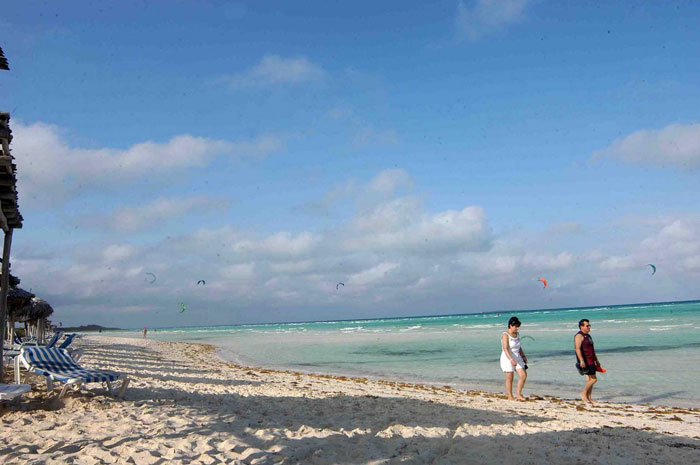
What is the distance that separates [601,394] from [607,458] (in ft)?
21.3

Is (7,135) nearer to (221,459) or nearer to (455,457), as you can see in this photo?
(221,459)

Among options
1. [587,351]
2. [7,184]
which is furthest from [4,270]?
[587,351]

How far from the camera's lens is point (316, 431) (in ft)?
18.0

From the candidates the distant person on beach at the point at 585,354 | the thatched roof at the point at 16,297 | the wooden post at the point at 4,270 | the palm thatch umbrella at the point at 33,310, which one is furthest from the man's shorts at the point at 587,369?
the palm thatch umbrella at the point at 33,310

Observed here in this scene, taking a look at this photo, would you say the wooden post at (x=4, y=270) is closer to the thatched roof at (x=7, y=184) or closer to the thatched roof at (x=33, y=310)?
the thatched roof at (x=7, y=184)

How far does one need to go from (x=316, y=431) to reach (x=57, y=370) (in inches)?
146

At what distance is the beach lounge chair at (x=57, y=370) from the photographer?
6332 millimetres

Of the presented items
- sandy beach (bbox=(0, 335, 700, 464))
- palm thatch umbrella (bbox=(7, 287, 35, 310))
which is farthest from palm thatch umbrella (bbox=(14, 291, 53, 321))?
sandy beach (bbox=(0, 335, 700, 464))

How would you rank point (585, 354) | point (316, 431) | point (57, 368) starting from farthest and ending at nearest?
point (585, 354) → point (57, 368) → point (316, 431)

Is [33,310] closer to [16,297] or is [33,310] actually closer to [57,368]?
[16,297]

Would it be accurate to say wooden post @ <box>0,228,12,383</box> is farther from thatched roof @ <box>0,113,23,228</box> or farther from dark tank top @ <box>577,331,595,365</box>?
dark tank top @ <box>577,331,595,365</box>

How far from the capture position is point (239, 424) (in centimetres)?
548

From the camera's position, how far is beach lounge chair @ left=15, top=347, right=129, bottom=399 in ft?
20.8

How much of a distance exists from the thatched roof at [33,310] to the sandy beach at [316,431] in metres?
13.4
